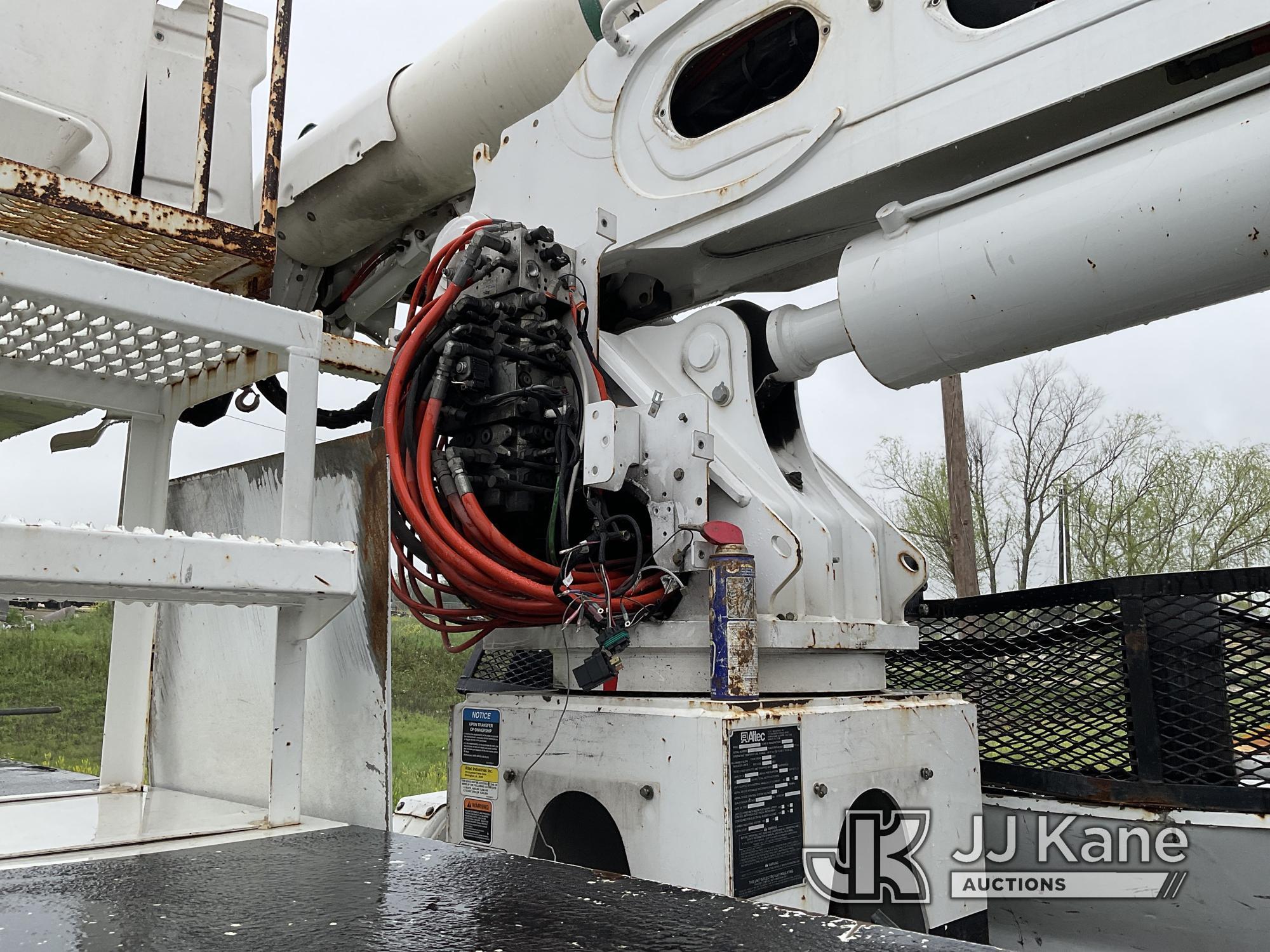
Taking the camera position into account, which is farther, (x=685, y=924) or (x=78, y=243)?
(x=78, y=243)

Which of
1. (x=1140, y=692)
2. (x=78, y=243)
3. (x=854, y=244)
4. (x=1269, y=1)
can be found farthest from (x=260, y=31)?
(x=1140, y=692)

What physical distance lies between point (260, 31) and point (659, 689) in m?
2.38

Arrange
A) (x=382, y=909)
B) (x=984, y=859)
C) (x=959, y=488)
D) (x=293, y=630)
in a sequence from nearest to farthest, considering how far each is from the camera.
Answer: (x=382, y=909) < (x=293, y=630) < (x=984, y=859) < (x=959, y=488)

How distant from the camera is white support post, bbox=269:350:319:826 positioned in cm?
170

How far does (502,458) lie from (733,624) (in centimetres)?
79

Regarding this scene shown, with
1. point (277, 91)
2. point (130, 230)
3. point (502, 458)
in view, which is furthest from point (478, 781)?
point (277, 91)

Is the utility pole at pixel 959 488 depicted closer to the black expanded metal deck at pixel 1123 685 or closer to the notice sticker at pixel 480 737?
the black expanded metal deck at pixel 1123 685

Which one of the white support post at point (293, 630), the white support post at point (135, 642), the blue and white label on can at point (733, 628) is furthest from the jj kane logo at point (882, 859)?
the white support post at point (135, 642)

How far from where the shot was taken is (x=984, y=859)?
101 inches

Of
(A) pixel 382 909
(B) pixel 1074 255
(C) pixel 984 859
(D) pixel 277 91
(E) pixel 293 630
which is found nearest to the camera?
(A) pixel 382 909

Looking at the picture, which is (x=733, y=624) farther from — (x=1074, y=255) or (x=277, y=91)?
(x=277, y=91)

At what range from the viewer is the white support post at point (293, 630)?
1699 mm

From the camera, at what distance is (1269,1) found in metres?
1.76

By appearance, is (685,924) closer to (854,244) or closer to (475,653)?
(854,244)
